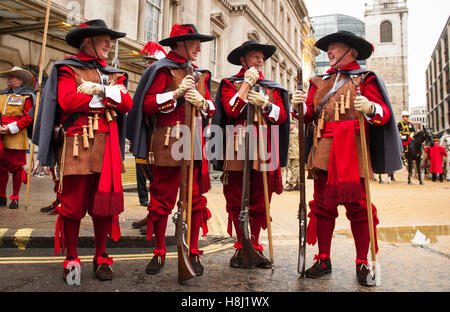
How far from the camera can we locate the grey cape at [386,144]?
3.08 meters

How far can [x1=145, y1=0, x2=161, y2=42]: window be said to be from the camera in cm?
1485

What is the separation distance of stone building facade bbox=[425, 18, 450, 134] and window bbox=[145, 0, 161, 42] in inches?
1528

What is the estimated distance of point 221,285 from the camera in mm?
2826

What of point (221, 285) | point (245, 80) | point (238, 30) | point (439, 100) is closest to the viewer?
point (221, 285)

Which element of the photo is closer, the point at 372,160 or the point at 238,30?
the point at 372,160

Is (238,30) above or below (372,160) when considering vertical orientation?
above

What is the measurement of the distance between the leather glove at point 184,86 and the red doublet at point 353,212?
4.65 feet

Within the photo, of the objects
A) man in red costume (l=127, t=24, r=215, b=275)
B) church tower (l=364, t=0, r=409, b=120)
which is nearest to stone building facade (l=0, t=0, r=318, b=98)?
man in red costume (l=127, t=24, r=215, b=275)

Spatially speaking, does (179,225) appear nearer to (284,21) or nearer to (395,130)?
(395,130)

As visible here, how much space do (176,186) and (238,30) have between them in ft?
66.3

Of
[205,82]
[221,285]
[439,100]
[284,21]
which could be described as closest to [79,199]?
[221,285]

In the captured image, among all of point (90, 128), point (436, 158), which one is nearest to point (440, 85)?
point (436, 158)

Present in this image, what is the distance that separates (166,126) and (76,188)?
3.19 ft

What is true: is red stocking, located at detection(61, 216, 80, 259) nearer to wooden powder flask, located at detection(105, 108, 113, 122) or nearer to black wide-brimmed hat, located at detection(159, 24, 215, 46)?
wooden powder flask, located at detection(105, 108, 113, 122)
